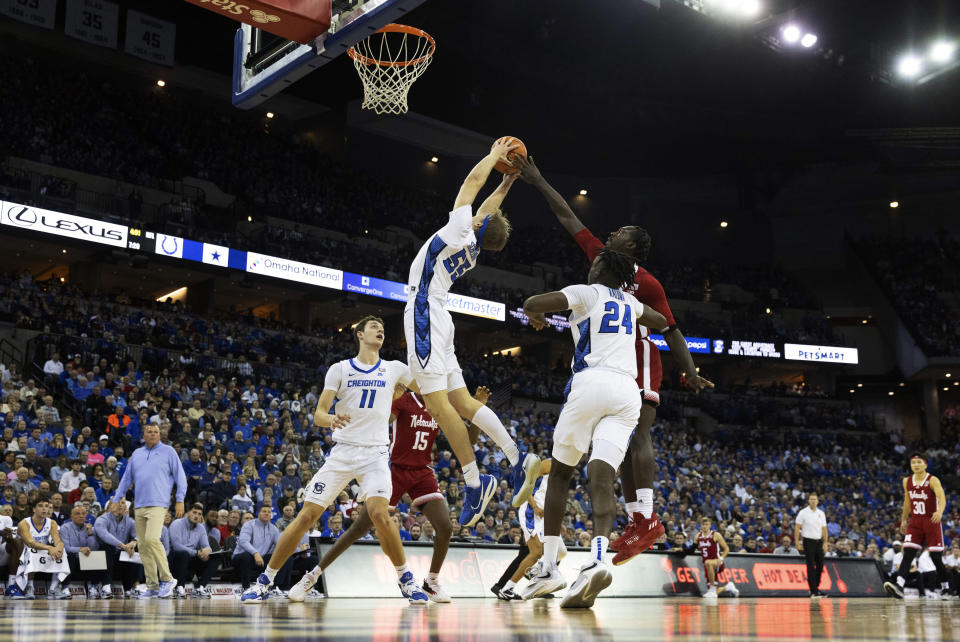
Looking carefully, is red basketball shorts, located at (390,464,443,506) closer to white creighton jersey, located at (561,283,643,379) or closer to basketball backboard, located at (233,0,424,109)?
white creighton jersey, located at (561,283,643,379)

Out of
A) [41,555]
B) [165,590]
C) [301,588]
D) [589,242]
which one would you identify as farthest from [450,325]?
[41,555]

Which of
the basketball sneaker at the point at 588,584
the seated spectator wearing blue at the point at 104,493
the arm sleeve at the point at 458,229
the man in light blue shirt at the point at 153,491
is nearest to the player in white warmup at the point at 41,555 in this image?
the man in light blue shirt at the point at 153,491

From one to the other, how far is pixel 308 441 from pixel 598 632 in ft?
53.1

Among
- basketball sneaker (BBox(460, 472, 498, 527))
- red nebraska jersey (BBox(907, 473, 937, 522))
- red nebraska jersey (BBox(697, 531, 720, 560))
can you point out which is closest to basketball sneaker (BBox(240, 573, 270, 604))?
basketball sneaker (BBox(460, 472, 498, 527))

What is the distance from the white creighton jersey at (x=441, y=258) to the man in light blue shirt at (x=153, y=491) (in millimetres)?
4467

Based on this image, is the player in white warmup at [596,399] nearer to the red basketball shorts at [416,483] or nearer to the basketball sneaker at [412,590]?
the basketball sneaker at [412,590]

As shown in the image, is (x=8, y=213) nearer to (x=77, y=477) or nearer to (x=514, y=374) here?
(x=77, y=477)

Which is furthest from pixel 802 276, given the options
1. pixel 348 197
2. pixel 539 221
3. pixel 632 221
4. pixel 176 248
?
pixel 176 248

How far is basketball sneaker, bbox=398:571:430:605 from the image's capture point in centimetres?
641

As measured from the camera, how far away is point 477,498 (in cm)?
629

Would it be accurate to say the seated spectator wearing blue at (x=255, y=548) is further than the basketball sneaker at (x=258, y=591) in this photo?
Yes

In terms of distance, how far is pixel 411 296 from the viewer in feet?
20.2

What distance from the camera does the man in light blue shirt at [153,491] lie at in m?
9.34

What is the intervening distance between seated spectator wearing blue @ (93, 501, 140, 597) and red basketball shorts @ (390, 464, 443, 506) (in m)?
4.79
